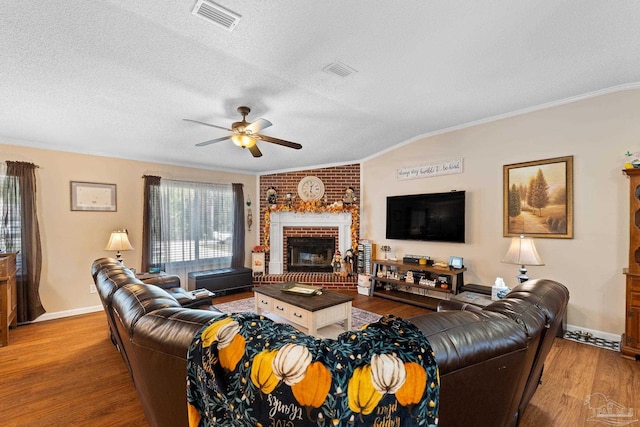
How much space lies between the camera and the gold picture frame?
4.07 meters

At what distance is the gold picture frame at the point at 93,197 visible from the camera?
13.3 ft

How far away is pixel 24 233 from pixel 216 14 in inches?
158

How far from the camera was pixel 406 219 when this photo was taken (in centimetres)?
467

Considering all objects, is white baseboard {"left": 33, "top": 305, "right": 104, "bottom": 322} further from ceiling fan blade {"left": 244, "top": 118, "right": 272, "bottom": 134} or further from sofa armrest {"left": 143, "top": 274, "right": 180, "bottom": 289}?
ceiling fan blade {"left": 244, "top": 118, "right": 272, "bottom": 134}

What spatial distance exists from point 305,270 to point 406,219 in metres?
2.40

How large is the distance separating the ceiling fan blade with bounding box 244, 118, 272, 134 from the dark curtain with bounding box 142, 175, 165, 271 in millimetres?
2751

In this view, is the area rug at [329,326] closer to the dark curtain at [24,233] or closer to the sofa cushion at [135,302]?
the sofa cushion at [135,302]

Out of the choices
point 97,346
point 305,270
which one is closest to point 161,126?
point 97,346

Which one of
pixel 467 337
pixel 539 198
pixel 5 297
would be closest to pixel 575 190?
pixel 539 198

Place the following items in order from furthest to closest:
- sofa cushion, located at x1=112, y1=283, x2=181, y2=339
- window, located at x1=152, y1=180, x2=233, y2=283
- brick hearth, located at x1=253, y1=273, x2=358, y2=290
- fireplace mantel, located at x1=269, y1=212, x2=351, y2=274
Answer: fireplace mantel, located at x1=269, y1=212, x2=351, y2=274
brick hearth, located at x1=253, y1=273, x2=358, y2=290
window, located at x1=152, y1=180, x2=233, y2=283
sofa cushion, located at x1=112, y1=283, x2=181, y2=339

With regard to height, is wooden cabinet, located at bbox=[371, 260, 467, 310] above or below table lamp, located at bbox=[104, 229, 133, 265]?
below

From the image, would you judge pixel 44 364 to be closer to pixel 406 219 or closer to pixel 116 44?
pixel 116 44

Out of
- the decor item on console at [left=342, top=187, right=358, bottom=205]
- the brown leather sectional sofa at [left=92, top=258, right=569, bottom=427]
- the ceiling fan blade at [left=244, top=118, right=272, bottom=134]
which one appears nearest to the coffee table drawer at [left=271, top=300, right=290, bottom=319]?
the brown leather sectional sofa at [left=92, top=258, right=569, bottom=427]

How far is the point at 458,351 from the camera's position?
105 cm
